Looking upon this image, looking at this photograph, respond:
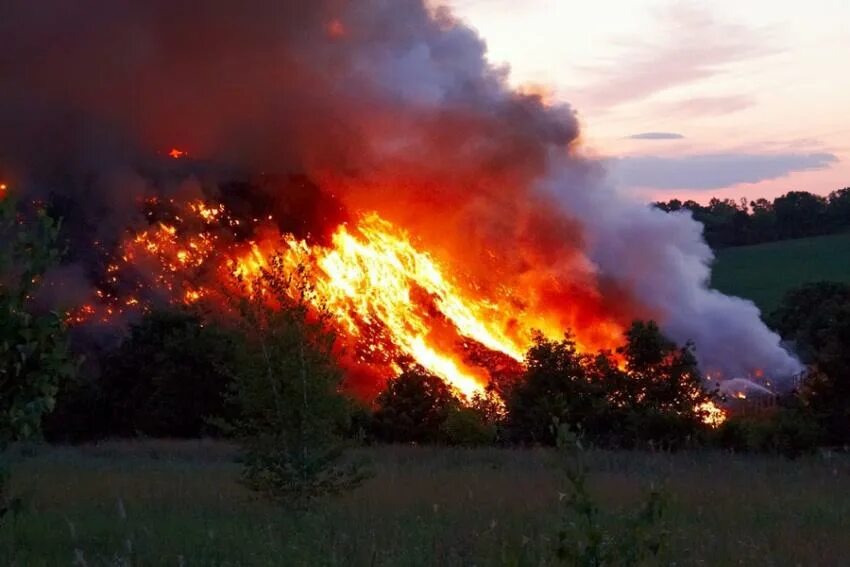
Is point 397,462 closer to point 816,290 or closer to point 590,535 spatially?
point 590,535

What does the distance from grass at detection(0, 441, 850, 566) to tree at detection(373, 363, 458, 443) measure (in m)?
5.88

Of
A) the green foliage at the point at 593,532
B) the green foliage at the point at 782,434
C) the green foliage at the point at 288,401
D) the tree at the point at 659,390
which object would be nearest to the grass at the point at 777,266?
the tree at the point at 659,390

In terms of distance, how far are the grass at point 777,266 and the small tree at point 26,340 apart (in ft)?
169

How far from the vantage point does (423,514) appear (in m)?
9.60

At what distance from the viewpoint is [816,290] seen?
46781 millimetres

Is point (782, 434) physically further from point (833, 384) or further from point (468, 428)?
A: point (468, 428)

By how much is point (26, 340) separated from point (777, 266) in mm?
68752

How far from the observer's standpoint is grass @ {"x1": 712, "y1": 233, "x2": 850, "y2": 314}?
60469mm

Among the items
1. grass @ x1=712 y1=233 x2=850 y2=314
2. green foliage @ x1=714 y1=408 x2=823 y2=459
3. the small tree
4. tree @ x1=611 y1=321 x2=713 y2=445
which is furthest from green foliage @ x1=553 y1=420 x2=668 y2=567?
grass @ x1=712 y1=233 x2=850 y2=314

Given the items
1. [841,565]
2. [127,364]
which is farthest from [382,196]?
[841,565]

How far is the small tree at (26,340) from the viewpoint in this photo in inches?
225

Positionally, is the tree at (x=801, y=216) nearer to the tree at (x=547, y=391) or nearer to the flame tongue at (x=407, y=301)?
the flame tongue at (x=407, y=301)

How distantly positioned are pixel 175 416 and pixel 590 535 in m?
23.8

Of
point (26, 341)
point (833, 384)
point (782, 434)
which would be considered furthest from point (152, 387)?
point (26, 341)
